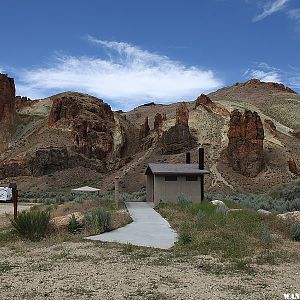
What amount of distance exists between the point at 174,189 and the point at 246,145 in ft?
88.2

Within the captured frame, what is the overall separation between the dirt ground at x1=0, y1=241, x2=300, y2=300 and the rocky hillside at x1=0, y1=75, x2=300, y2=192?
37.5m

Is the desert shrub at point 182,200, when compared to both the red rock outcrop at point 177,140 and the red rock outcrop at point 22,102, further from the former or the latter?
the red rock outcrop at point 22,102

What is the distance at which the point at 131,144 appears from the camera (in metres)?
81.3

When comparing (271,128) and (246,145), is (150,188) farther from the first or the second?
(271,128)

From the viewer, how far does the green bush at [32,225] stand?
1485 cm

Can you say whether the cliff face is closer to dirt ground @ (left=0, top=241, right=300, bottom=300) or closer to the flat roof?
the flat roof

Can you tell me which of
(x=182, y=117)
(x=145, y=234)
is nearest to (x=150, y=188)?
(x=145, y=234)

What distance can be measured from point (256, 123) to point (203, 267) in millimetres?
47197

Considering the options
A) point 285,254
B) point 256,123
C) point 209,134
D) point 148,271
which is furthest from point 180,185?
point 209,134

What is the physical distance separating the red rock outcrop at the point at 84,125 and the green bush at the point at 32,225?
2202 inches

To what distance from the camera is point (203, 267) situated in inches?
394

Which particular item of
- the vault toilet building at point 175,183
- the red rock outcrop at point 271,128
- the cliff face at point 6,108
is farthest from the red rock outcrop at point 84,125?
the vault toilet building at point 175,183

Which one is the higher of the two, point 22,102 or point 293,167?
point 22,102

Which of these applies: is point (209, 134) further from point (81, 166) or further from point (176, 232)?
point (176, 232)
